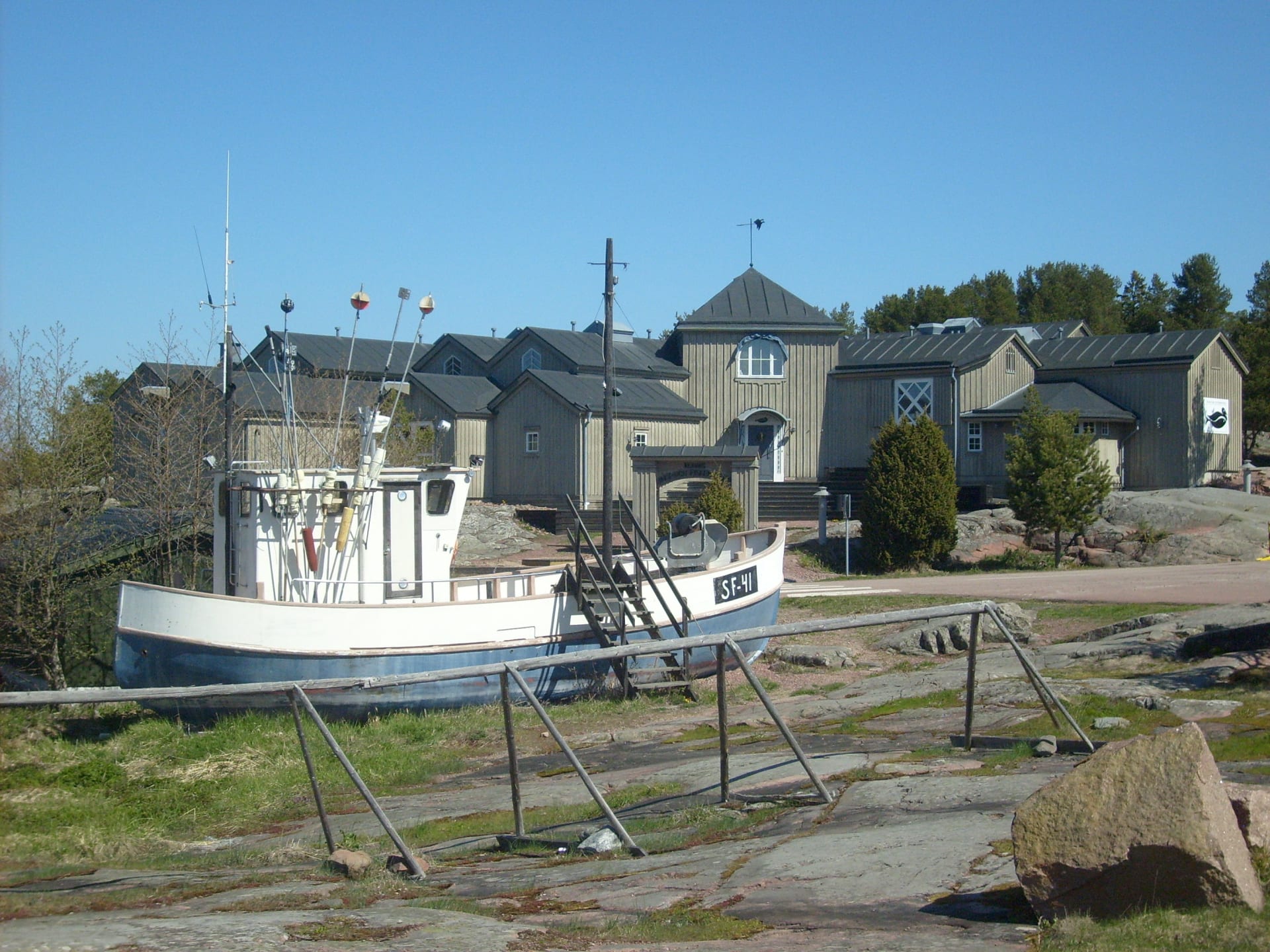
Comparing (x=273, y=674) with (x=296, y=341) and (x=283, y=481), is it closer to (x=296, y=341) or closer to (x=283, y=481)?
(x=283, y=481)

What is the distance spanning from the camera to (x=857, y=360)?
141 ft

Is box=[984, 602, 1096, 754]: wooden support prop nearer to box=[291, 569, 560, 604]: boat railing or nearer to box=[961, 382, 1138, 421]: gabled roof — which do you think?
box=[291, 569, 560, 604]: boat railing

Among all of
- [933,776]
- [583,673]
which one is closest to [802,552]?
[583,673]

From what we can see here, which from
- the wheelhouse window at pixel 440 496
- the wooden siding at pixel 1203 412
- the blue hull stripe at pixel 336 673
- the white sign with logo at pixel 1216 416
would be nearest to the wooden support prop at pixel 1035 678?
the blue hull stripe at pixel 336 673

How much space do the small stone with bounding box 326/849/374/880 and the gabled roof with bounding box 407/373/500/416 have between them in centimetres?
3406

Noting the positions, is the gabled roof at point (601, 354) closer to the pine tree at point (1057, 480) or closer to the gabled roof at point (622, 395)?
the gabled roof at point (622, 395)

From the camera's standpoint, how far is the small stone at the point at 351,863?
780 centimetres

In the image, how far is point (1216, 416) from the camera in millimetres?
40844

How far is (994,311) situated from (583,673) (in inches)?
2770

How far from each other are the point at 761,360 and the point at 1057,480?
1415 cm

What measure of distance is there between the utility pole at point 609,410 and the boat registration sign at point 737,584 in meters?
1.68

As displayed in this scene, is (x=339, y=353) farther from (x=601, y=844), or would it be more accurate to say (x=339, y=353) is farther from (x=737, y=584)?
(x=601, y=844)

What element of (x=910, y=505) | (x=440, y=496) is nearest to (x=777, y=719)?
(x=440, y=496)

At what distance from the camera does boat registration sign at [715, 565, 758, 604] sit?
18359 millimetres
